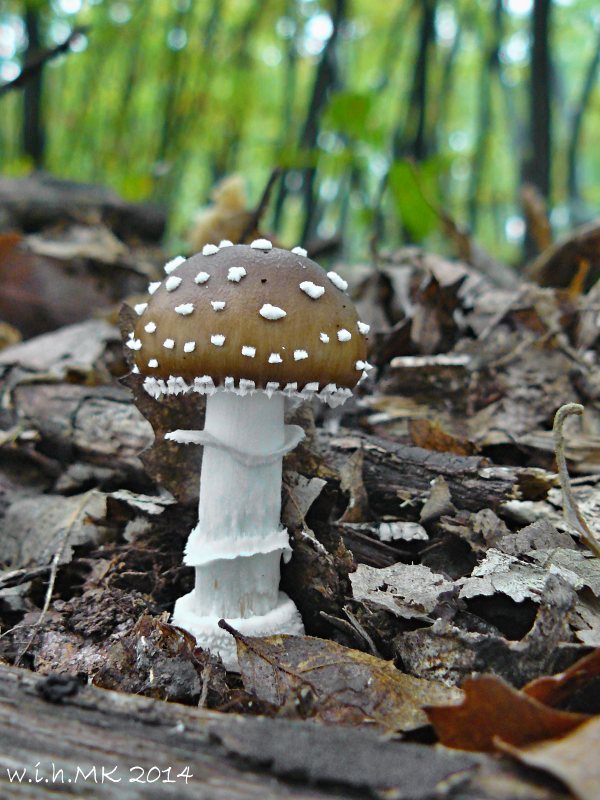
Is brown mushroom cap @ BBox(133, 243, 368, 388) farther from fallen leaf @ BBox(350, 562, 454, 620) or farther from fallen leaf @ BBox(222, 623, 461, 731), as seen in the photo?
fallen leaf @ BBox(222, 623, 461, 731)

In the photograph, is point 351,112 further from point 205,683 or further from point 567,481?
point 205,683

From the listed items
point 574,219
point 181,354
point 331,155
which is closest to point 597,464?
point 181,354

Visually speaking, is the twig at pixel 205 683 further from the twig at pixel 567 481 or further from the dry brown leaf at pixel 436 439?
the dry brown leaf at pixel 436 439

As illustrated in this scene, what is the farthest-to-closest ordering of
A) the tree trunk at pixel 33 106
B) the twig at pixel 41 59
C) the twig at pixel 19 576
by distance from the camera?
the tree trunk at pixel 33 106 < the twig at pixel 41 59 < the twig at pixel 19 576

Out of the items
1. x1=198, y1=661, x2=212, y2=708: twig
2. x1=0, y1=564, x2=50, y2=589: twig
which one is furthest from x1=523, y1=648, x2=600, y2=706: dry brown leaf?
x1=0, y1=564, x2=50, y2=589: twig

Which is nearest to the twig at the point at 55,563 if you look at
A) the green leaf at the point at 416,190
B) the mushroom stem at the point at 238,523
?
the mushroom stem at the point at 238,523

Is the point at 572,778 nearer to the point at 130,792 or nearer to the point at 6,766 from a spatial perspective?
the point at 130,792

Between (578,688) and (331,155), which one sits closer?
(578,688)
